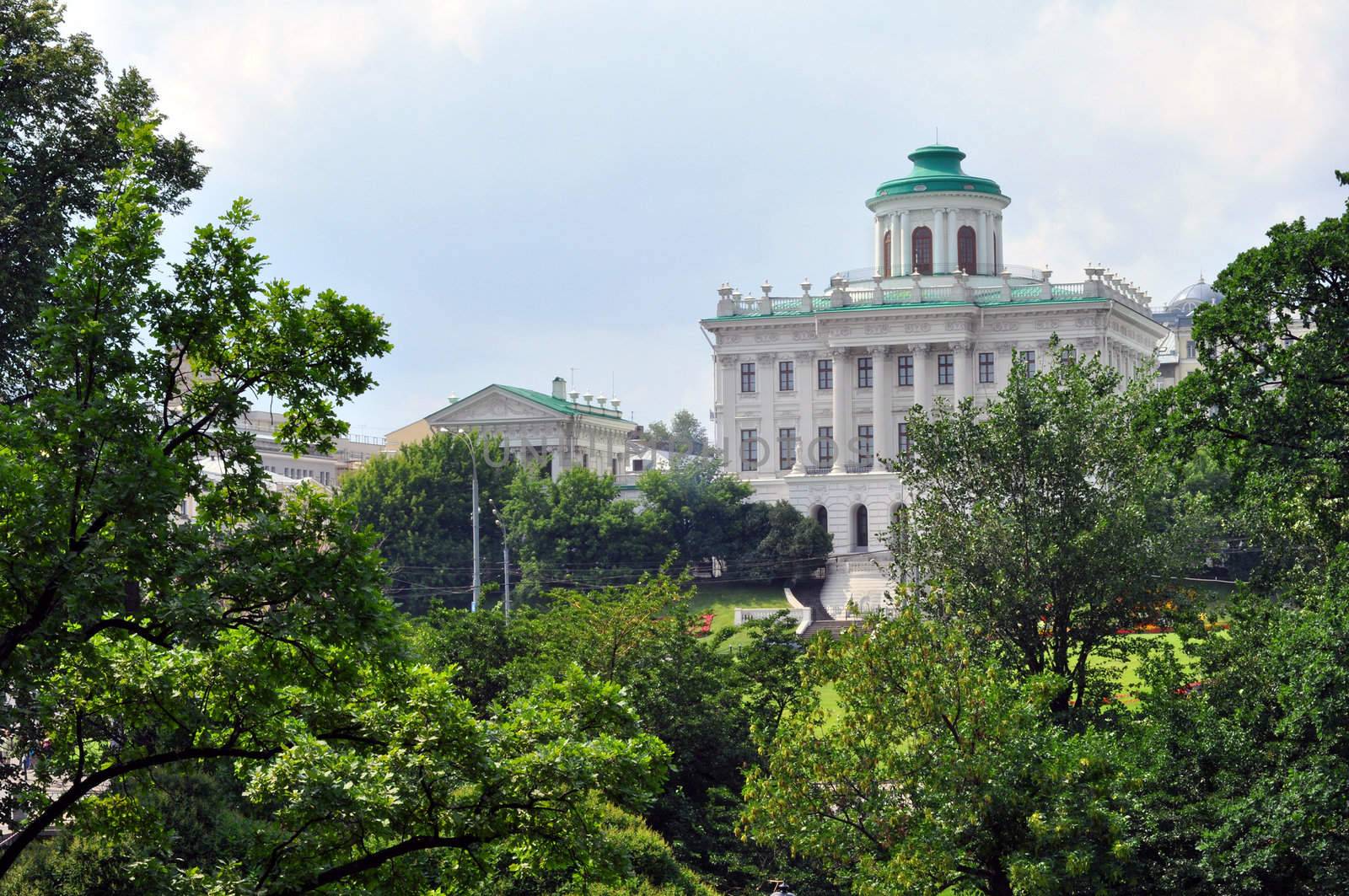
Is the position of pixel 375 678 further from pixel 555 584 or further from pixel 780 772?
pixel 555 584

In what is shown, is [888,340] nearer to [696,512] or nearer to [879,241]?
[879,241]

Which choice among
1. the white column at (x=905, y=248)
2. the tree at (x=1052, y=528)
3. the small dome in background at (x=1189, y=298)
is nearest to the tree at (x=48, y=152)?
the tree at (x=1052, y=528)

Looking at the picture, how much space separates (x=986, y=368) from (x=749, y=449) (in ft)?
49.2

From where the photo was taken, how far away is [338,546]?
46.1 ft

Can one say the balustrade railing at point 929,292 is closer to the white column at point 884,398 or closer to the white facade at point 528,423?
the white column at point 884,398

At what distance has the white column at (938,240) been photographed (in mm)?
103438

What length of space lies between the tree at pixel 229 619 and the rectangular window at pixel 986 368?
84.8 metres

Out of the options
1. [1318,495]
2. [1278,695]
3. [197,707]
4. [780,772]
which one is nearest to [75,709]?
[197,707]

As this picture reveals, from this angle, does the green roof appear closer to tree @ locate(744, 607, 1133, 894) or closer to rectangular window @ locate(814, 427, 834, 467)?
rectangular window @ locate(814, 427, 834, 467)

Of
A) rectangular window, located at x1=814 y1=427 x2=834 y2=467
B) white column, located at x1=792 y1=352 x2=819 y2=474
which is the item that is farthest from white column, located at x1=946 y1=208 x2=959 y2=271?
rectangular window, located at x1=814 y1=427 x2=834 y2=467

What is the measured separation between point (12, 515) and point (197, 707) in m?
2.55

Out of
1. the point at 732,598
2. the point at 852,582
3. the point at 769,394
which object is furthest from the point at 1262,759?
the point at 769,394

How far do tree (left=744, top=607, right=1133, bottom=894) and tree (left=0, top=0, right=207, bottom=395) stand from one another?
13.0 meters

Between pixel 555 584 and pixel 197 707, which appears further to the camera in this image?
pixel 555 584
